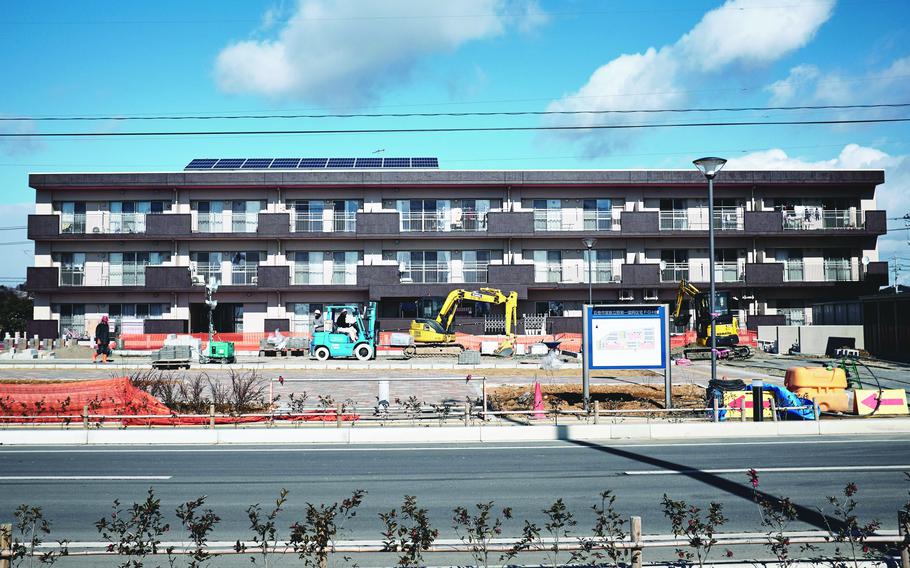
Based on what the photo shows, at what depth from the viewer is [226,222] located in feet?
153

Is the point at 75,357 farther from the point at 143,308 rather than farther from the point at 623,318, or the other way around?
the point at 623,318

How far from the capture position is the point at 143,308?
152 feet

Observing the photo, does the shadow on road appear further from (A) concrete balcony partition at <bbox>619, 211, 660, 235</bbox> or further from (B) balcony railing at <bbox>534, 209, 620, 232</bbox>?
(B) balcony railing at <bbox>534, 209, 620, 232</bbox>

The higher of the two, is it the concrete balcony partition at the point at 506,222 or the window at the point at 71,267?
the concrete balcony partition at the point at 506,222

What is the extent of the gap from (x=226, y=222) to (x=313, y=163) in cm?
714

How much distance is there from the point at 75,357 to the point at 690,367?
32982 mm

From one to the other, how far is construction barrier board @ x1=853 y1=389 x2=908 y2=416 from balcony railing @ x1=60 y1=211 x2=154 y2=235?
140 ft

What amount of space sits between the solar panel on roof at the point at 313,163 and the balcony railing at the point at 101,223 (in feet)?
36.3

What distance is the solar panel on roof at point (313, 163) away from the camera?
47562 millimetres

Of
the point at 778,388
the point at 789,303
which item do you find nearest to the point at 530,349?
the point at 789,303

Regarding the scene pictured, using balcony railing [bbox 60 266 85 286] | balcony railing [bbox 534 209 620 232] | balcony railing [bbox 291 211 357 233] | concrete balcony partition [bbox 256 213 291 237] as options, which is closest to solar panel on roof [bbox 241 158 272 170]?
concrete balcony partition [bbox 256 213 291 237]

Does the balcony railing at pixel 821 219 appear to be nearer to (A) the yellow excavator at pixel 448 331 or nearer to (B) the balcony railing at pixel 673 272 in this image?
(B) the balcony railing at pixel 673 272

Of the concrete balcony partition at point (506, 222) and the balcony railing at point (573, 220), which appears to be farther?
the balcony railing at point (573, 220)

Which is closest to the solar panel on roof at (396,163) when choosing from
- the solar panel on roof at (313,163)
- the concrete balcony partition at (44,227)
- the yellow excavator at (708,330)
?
the solar panel on roof at (313,163)
